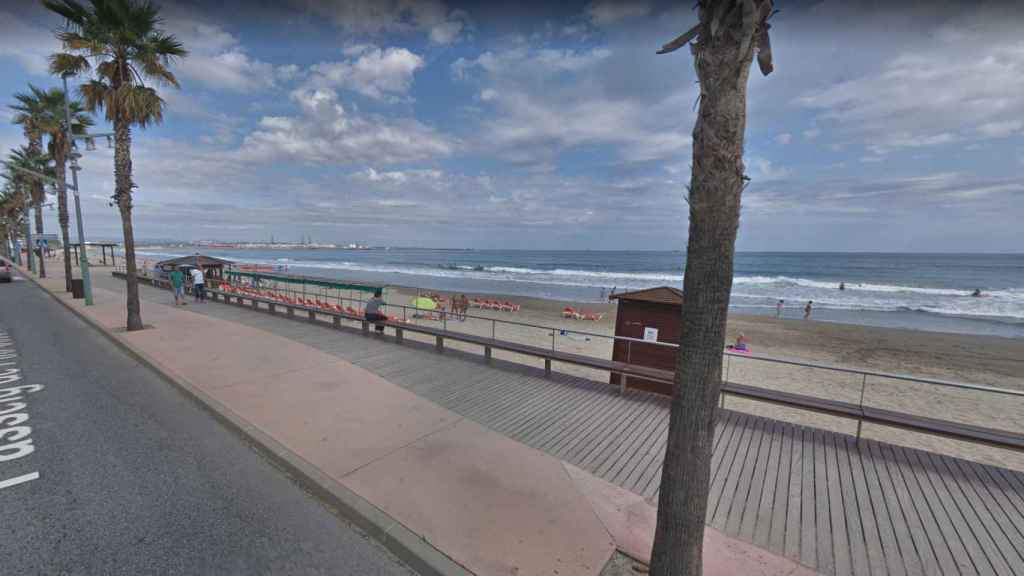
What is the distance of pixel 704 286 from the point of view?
2082mm

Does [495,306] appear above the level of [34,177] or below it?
below

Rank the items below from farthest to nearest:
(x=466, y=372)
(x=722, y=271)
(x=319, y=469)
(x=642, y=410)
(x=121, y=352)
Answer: (x=121, y=352) < (x=466, y=372) < (x=642, y=410) < (x=319, y=469) < (x=722, y=271)

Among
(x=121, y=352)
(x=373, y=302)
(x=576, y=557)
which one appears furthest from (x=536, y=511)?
(x=121, y=352)

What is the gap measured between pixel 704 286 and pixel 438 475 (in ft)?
10.3

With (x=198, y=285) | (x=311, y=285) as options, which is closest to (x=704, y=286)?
(x=198, y=285)

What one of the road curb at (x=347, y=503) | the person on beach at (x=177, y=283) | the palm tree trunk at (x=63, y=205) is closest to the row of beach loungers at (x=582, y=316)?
the person on beach at (x=177, y=283)

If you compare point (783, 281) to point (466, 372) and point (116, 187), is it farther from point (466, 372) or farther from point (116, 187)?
point (116, 187)

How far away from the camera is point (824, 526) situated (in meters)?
3.30

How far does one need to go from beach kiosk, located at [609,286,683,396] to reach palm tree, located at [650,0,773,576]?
14.0 ft

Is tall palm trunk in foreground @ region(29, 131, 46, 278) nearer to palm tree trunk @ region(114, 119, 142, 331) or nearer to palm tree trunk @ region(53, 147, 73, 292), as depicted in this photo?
palm tree trunk @ region(53, 147, 73, 292)

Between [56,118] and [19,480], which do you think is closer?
[19,480]

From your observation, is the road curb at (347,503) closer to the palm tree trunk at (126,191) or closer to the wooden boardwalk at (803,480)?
the wooden boardwalk at (803,480)

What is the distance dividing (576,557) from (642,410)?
317 cm

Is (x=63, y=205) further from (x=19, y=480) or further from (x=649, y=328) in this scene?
(x=649, y=328)
